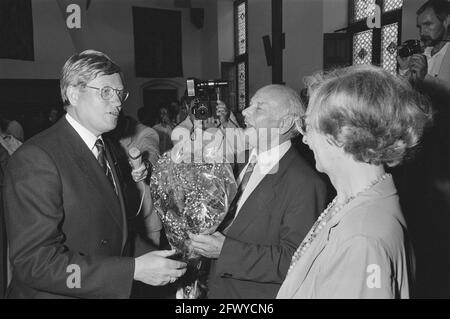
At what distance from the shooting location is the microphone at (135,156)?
203cm

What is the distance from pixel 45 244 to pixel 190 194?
0.52 metres

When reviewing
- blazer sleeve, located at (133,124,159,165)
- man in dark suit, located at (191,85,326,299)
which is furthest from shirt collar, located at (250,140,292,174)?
blazer sleeve, located at (133,124,159,165)

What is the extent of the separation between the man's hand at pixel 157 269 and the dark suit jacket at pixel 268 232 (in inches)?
9.2

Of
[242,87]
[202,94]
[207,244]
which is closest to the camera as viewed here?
[207,244]

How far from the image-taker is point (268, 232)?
1.72 metres

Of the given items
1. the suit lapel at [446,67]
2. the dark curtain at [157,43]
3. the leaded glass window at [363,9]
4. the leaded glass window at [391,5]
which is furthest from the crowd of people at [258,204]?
the dark curtain at [157,43]

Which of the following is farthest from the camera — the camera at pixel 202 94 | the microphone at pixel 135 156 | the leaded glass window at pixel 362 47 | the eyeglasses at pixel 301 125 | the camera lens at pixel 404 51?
the leaded glass window at pixel 362 47

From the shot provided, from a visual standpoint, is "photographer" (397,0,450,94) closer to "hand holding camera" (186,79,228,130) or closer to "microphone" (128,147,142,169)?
"hand holding camera" (186,79,228,130)

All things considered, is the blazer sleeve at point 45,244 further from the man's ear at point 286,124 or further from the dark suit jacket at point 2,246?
the dark suit jacket at point 2,246

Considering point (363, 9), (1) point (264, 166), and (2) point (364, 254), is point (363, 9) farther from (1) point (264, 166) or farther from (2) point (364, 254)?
(2) point (364, 254)

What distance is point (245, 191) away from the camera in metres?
1.87

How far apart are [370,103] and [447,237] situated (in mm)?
2298

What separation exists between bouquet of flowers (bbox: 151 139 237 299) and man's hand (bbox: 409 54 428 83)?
1836 mm

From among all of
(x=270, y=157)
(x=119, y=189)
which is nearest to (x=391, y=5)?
(x=270, y=157)
